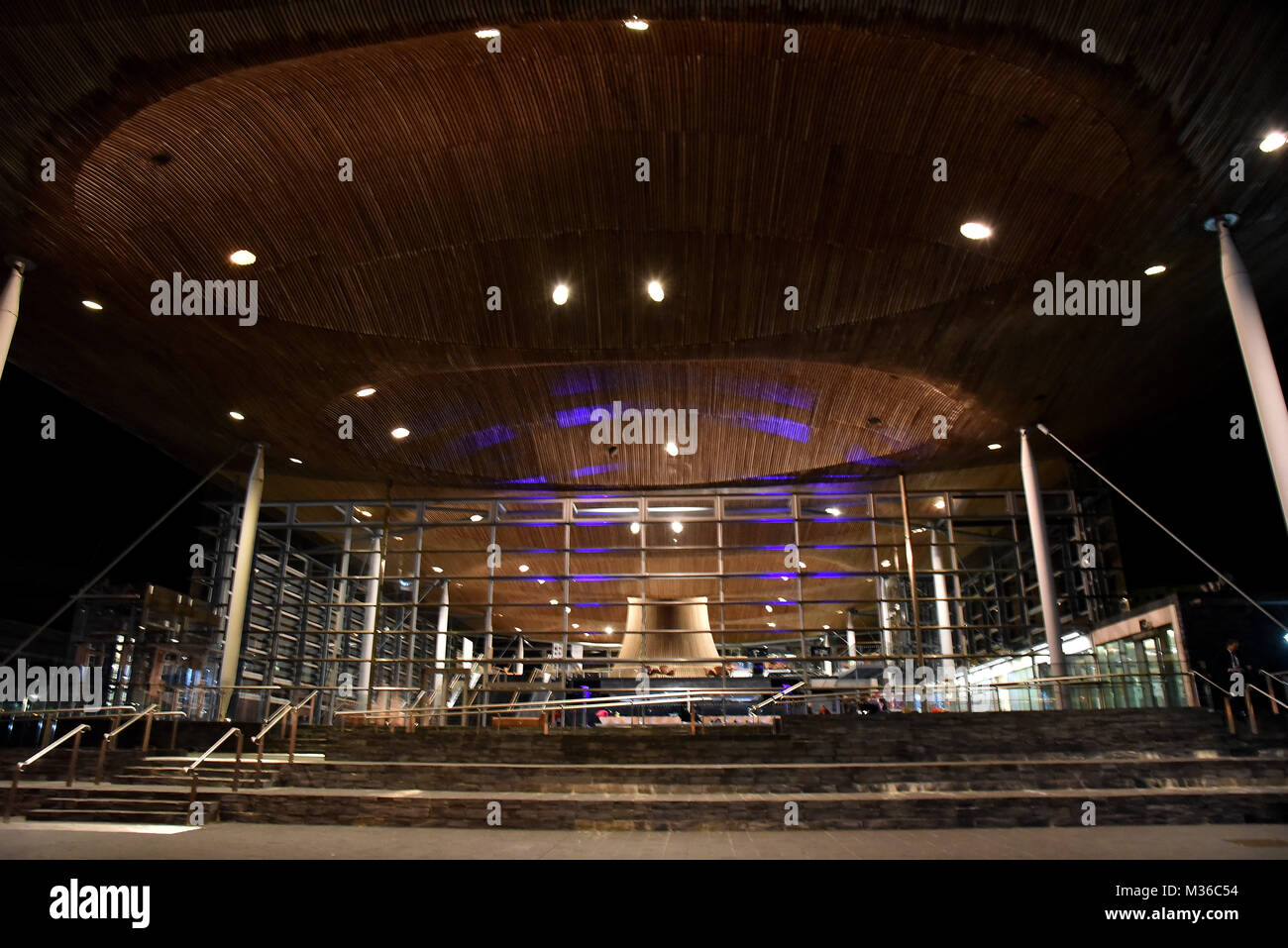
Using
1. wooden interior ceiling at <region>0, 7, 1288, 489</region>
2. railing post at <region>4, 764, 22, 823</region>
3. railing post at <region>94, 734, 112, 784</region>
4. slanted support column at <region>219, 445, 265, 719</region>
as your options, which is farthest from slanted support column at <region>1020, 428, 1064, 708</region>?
railing post at <region>4, 764, 22, 823</region>

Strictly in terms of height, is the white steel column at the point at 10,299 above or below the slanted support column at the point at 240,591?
above

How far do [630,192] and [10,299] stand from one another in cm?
855

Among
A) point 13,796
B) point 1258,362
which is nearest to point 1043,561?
point 1258,362

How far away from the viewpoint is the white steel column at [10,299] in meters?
11.0

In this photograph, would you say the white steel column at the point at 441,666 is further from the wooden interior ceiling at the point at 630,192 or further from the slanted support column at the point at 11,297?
the slanted support column at the point at 11,297

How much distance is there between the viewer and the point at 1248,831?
721 centimetres

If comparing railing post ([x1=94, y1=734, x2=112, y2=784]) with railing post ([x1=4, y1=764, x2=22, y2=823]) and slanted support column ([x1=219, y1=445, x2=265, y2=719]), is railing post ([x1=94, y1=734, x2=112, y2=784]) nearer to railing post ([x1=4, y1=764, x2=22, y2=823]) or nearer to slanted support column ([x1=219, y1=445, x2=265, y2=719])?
railing post ([x1=4, y1=764, x2=22, y2=823])

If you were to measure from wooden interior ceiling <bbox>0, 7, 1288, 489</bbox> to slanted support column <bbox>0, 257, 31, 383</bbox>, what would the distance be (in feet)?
1.27

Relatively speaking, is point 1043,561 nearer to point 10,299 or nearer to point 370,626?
point 370,626

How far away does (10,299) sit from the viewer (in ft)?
36.6

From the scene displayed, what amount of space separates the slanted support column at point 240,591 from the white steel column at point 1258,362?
696 inches

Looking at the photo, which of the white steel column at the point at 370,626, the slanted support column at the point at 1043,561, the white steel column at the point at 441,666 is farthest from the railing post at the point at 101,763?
the slanted support column at the point at 1043,561
